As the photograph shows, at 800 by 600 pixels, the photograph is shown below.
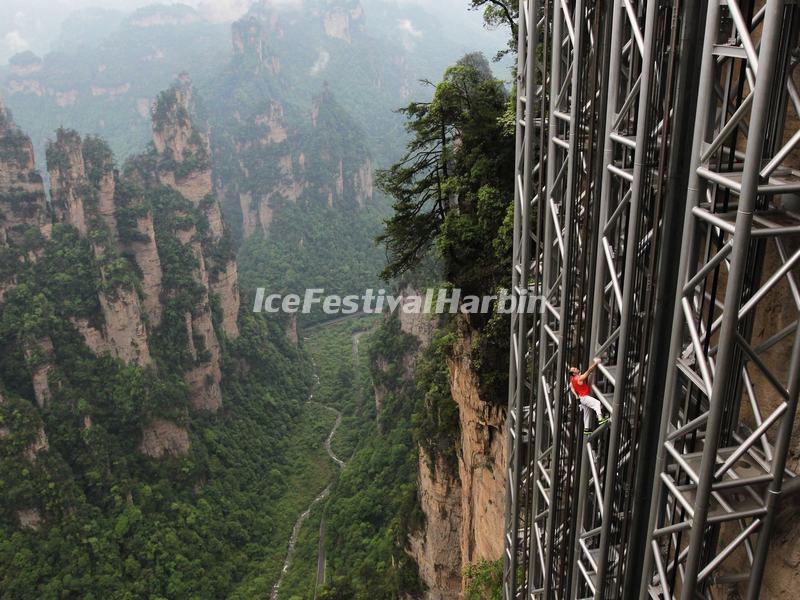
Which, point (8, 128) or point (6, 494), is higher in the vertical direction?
point (8, 128)

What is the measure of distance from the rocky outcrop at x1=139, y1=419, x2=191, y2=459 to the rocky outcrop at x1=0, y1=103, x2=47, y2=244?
13288 millimetres

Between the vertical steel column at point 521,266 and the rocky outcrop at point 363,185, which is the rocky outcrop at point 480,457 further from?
the rocky outcrop at point 363,185

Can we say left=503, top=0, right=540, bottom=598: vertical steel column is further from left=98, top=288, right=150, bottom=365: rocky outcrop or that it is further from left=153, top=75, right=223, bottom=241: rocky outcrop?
left=153, top=75, right=223, bottom=241: rocky outcrop

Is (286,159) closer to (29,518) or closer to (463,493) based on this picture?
(29,518)

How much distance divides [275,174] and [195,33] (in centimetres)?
11083

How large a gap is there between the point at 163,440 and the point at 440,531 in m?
24.1

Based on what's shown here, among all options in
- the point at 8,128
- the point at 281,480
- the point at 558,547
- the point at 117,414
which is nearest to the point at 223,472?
the point at 281,480

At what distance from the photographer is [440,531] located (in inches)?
792

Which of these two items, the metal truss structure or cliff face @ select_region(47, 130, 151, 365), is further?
cliff face @ select_region(47, 130, 151, 365)

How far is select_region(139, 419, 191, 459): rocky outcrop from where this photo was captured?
38219 mm

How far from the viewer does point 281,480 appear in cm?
4597

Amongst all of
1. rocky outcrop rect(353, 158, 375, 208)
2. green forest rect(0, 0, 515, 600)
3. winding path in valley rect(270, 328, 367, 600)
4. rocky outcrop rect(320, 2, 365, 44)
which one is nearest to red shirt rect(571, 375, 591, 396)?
green forest rect(0, 0, 515, 600)

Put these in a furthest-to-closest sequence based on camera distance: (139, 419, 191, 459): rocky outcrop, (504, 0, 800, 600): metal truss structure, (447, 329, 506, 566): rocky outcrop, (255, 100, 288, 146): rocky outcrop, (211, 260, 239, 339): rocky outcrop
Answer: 1. (255, 100, 288, 146): rocky outcrop
2. (211, 260, 239, 339): rocky outcrop
3. (139, 419, 191, 459): rocky outcrop
4. (447, 329, 506, 566): rocky outcrop
5. (504, 0, 800, 600): metal truss structure

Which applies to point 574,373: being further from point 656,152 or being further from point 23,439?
point 23,439
